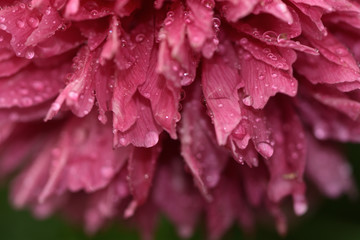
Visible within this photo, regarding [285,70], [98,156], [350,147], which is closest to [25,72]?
[98,156]

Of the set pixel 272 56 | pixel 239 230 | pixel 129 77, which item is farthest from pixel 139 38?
pixel 239 230

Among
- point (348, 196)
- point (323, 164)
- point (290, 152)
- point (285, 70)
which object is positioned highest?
point (285, 70)

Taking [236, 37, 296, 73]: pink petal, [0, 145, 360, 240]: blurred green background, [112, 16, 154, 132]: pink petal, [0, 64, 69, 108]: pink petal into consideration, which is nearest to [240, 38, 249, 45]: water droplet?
[236, 37, 296, 73]: pink petal

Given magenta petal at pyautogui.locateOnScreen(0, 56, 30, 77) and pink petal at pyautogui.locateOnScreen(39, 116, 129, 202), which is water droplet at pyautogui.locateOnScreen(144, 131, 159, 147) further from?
magenta petal at pyautogui.locateOnScreen(0, 56, 30, 77)

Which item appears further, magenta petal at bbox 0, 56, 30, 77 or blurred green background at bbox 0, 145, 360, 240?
blurred green background at bbox 0, 145, 360, 240

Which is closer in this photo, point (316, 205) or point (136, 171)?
point (136, 171)

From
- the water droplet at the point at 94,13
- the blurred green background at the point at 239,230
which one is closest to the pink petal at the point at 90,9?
the water droplet at the point at 94,13

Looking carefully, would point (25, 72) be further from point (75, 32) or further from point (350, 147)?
point (350, 147)
